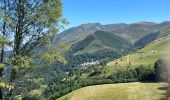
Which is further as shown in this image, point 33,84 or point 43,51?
point 43,51

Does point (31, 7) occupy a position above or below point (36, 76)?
above

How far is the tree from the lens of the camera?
24656 millimetres

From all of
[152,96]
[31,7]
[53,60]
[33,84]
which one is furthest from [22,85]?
[152,96]

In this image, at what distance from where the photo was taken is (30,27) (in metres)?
25.8

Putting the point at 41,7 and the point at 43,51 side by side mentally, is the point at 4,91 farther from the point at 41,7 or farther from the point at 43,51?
the point at 41,7

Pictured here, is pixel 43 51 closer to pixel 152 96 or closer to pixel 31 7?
pixel 31 7

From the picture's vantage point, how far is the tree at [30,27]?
2466 centimetres

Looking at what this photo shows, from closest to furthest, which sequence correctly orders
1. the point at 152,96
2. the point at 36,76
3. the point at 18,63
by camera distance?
the point at 18,63, the point at 36,76, the point at 152,96

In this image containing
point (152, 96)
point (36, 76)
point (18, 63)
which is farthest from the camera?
point (152, 96)

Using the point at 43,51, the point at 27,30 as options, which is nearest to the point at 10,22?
the point at 27,30

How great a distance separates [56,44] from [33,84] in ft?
12.3

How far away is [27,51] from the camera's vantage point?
2566 cm

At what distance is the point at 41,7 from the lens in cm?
2600

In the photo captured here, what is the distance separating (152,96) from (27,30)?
14764 centimetres
